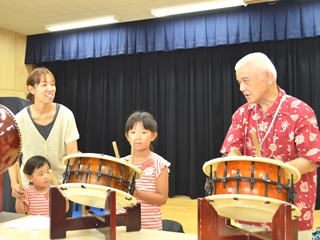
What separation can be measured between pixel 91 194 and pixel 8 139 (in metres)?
0.38

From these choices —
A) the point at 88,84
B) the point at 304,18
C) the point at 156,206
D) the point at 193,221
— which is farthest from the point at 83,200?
the point at 88,84

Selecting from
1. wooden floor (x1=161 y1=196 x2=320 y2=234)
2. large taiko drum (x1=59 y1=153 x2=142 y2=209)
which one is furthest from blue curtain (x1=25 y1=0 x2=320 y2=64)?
large taiko drum (x1=59 y1=153 x2=142 y2=209)

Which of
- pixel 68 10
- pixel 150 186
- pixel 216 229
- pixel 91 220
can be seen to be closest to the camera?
pixel 216 229

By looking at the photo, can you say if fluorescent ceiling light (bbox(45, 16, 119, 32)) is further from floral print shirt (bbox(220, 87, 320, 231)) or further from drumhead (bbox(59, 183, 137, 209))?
drumhead (bbox(59, 183, 137, 209))

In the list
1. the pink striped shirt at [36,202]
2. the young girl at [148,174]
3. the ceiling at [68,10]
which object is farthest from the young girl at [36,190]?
the ceiling at [68,10]

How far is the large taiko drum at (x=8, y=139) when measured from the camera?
1.38 meters

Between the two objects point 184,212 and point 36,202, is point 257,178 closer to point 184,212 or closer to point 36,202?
point 36,202

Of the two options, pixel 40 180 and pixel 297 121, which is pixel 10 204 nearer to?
pixel 40 180

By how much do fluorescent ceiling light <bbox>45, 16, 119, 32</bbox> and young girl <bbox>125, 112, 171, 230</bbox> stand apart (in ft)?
13.3

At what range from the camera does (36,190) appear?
2.55m

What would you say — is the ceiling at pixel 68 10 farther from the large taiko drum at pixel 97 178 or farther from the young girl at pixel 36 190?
the large taiko drum at pixel 97 178

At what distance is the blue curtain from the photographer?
208 inches

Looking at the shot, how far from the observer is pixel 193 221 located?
4.64 meters

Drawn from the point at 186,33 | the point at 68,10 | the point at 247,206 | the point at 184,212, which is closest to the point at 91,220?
the point at 247,206
